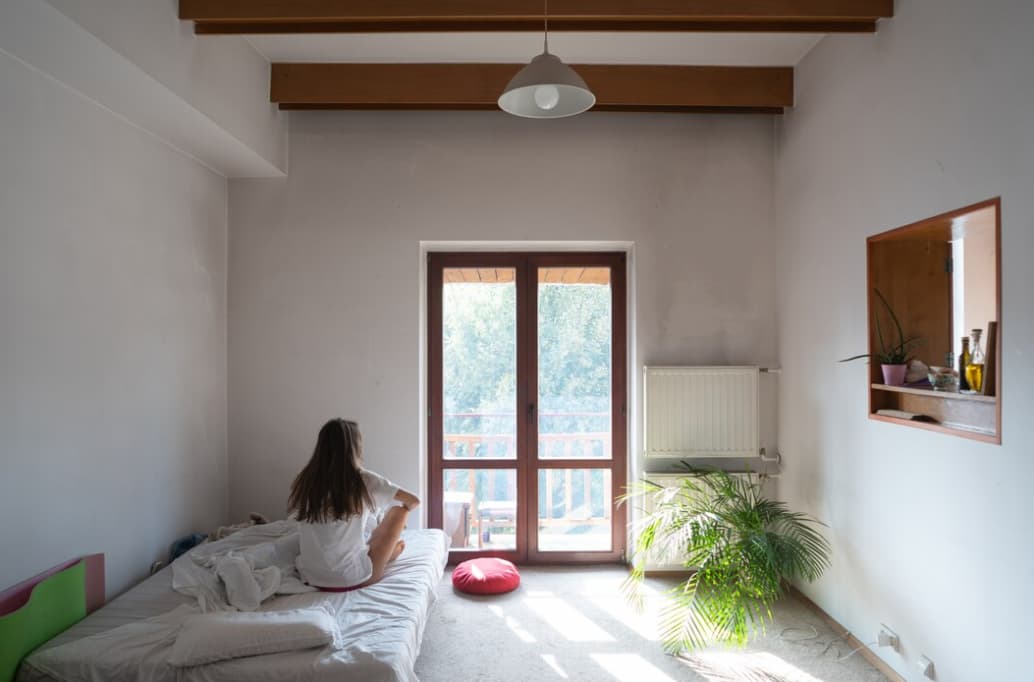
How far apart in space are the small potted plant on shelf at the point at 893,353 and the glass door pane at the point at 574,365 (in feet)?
5.19

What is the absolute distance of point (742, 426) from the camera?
3.79 meters

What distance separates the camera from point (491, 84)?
3.50 metres

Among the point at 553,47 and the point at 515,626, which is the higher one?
the point at 553,47

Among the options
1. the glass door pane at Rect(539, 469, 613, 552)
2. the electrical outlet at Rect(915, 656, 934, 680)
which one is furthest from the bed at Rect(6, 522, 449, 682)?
the electrical outlet at Rect(915, 656, 934, 680)

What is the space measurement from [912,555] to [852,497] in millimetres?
483

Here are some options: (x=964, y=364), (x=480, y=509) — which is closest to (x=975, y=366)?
(x=964, y=364)

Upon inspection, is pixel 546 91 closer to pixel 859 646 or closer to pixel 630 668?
pixel 630 668

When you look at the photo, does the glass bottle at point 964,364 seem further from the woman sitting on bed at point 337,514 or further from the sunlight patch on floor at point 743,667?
the woman sitting on bed at point 337,514

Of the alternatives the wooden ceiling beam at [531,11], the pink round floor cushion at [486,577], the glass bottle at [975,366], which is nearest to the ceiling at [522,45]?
the wooden ceiling beam at [531,11]

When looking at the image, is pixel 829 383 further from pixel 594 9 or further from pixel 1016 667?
pixel 594 9

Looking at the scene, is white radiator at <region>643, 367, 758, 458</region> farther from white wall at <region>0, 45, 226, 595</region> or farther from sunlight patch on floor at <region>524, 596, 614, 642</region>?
white wall at <region>0, 45, 226, 595</region>

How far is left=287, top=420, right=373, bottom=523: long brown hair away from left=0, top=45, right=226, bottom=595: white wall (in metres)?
0.84

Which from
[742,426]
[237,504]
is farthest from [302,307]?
[742,426]

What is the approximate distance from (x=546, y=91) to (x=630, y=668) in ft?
7.87
